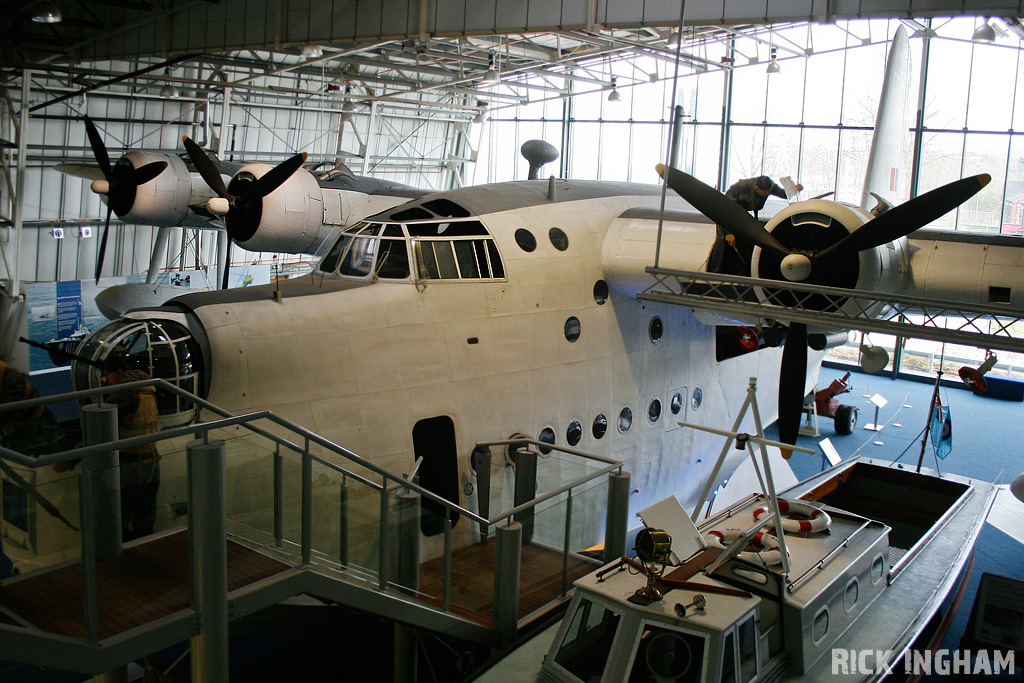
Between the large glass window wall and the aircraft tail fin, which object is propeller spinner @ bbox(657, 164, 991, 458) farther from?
the large glass window wall

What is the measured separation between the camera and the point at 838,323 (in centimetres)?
866

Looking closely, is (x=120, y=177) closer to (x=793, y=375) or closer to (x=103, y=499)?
(x=103, y=499)

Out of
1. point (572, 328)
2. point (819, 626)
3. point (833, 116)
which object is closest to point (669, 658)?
point (819, 626)

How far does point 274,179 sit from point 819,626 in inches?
455

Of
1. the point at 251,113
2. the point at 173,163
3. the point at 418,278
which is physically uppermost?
the point at 251,113

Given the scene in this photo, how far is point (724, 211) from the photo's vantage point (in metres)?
9.52

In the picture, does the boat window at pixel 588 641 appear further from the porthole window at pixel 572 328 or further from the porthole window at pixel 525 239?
the porthole window at pixel 525 239

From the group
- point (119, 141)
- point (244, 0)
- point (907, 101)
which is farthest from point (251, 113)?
point (907, 101)

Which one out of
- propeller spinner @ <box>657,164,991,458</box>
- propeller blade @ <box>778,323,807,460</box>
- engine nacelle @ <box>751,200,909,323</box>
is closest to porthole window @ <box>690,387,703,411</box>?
propeller spinner @ <box>657,164,991,458</box>

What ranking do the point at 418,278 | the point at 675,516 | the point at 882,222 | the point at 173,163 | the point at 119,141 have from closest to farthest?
1. the point at 675,516
2. the point at 882,222
3. the point at 418,278
4. the point at 173,163
5. the point at 119,141

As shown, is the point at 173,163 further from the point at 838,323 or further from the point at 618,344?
the point at 838,323

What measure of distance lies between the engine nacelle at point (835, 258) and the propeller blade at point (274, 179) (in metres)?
8.35

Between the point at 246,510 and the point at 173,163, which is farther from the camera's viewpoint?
the point at 173,163

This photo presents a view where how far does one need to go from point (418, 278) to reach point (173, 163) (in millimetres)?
11003
